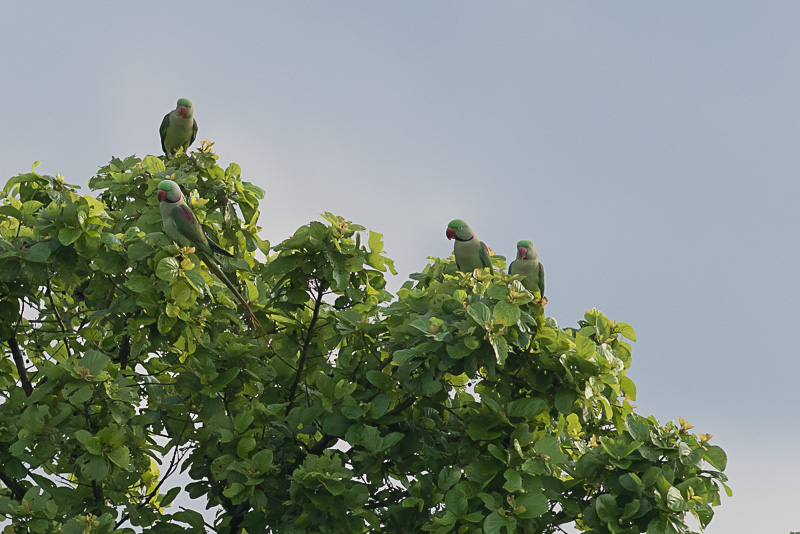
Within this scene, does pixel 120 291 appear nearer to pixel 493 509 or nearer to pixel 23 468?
pixel 23 468

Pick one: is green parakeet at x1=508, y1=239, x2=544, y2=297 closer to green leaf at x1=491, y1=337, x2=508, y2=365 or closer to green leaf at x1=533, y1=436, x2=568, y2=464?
green leaf at x1=533, y1=436, x2=568, y2=464

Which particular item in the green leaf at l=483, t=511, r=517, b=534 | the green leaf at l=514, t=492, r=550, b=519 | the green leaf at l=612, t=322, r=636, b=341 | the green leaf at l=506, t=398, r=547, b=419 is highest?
the green leaf at l=612, t=322, r=636, b=341

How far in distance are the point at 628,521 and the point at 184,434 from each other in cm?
427

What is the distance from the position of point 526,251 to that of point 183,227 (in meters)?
3.41

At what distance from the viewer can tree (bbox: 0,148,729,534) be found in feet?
21.8

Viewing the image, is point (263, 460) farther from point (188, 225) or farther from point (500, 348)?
point (188, 225)

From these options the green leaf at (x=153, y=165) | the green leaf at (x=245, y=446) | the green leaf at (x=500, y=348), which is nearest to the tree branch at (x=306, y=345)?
the green leaf at (x=245, y=446)

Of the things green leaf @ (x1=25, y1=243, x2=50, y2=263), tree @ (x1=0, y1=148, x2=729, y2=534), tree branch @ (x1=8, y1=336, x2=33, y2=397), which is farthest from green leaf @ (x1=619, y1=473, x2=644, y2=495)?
tree branch @ (x1=8, y1=336, x2=33, y2=397)

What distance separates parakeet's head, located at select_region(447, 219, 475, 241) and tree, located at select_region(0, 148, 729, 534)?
1.03 metres

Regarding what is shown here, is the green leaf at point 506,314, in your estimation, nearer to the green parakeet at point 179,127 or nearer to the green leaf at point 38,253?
the green leaf at point 38,253

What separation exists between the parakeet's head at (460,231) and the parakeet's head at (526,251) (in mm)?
515

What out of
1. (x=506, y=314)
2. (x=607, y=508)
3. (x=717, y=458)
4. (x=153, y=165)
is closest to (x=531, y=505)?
(x=607, y=508)

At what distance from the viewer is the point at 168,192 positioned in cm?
824

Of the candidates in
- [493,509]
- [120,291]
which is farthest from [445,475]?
[120,291]
